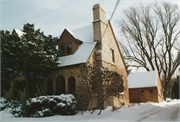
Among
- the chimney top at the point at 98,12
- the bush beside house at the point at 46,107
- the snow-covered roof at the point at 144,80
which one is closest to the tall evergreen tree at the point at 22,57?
the bush beside house at the point at 46,107

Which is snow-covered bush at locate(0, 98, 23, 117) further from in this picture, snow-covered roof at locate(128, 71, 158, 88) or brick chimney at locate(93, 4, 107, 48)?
snow-covered roof at locate(128, 71, 158, 88)

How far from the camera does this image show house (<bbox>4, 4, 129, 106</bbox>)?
13734 mm

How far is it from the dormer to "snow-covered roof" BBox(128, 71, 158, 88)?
15958 millimetres

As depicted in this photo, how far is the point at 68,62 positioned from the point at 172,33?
22273mm

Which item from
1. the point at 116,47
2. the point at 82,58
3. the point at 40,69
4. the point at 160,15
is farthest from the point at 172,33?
the point at 40,69

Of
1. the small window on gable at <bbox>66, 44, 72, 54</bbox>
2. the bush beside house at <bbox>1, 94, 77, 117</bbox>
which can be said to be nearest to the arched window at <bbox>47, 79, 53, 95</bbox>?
the small window on gable at <bbox>66, 44, 72, 54</bbox>

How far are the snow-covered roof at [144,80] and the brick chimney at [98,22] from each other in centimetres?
1535

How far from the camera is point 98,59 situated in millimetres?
14242

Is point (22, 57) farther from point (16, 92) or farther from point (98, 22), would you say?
point (98, 22)

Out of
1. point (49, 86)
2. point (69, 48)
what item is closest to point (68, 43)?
point (69, 48)

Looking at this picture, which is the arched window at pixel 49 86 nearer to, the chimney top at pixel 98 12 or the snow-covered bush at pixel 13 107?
the snow-covered bush at pixel 13 107

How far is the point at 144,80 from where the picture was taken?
28.1m

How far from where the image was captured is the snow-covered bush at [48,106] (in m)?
10.7

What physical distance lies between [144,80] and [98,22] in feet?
56.3
